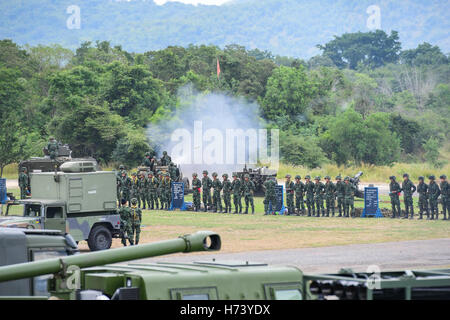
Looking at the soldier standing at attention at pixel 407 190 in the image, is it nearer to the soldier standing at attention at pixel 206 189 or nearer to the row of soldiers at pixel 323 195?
the row of soldiers at pixel 323 195

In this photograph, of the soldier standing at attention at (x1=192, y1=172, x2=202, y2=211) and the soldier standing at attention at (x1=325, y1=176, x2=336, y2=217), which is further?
the soldier standing at attention at (x1=192, y1=172, x2=202, y2=211)

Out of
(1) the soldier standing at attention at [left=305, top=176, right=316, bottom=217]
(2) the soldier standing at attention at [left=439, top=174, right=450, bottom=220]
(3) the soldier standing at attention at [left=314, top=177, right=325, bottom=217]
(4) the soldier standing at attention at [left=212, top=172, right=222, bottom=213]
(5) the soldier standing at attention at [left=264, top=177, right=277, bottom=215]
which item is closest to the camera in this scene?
(2) the soldier standing at attention at [left=439, top=174, right=450, bottom=220]

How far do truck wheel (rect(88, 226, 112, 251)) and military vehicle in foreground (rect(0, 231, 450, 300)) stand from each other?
1198 cm

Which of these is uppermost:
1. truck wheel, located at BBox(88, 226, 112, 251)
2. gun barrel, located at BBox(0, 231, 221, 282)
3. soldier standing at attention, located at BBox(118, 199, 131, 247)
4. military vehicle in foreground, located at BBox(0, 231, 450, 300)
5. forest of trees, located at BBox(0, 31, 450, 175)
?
forest of trees, located at BBox(0, 31, 450, 175)

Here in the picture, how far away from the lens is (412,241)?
21906mm

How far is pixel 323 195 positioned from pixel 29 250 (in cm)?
2174

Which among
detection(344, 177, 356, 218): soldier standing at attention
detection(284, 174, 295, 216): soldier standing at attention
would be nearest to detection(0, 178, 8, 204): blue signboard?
detection(284, 174, 295, 216): soldier standing at attention

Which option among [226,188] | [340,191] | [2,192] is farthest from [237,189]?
[2,192]

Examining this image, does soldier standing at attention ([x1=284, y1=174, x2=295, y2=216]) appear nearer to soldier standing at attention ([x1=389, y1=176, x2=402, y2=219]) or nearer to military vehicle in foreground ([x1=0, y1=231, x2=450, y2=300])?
soldier standing at attention ([x1=389, y1=176, x2=402, y2=219])

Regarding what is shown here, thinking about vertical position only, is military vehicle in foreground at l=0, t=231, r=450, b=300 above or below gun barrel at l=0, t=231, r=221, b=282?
below

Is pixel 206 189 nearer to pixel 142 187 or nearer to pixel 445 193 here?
pixel 142 187

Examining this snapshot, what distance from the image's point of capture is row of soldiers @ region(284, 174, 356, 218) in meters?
29.2
